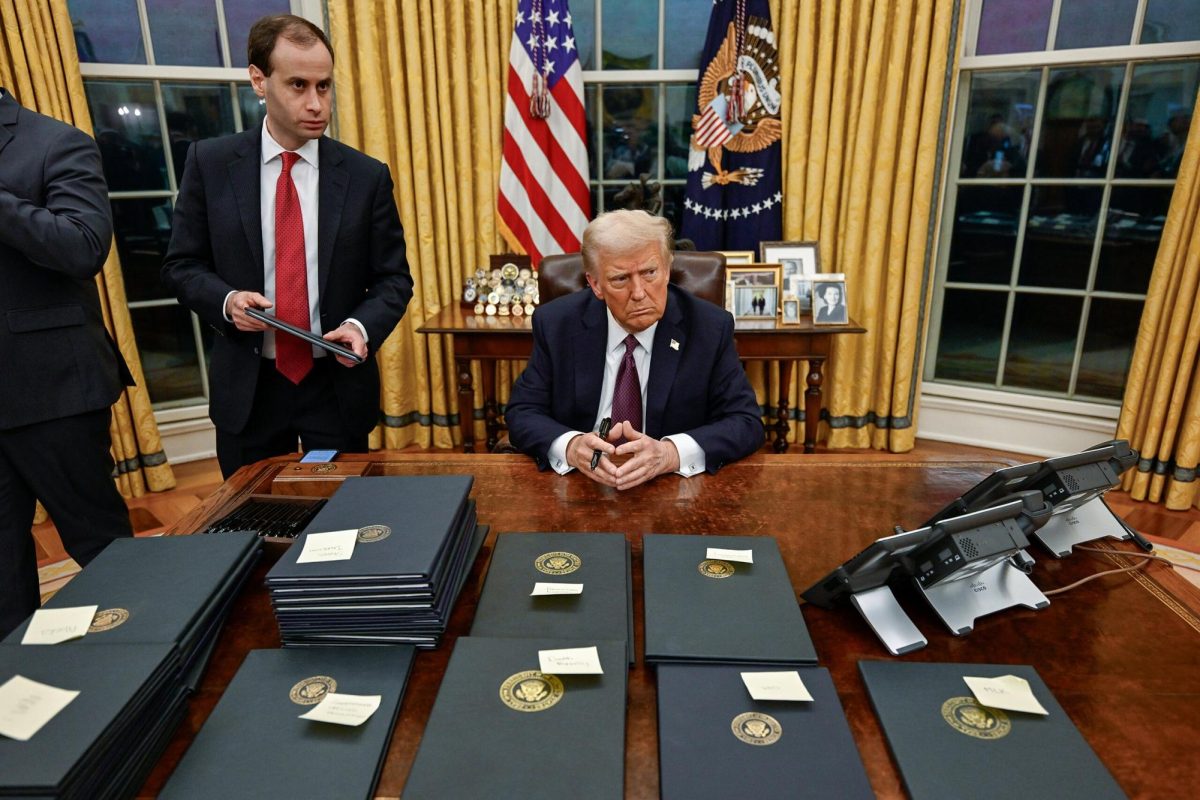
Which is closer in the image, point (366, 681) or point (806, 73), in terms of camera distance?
point (366, 681)

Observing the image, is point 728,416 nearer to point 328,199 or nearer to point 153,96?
point 328,199

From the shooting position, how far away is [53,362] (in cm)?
180

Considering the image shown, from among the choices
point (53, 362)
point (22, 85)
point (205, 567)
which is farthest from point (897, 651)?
point (22, 85)

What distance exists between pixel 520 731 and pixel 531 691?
2.3 inches

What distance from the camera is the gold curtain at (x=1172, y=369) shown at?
9.31 feet

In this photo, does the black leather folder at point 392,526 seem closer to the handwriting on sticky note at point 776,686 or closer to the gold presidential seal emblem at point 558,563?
the gold presidential seal emblem at point 558,563

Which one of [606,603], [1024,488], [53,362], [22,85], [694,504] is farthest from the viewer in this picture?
[22,85]

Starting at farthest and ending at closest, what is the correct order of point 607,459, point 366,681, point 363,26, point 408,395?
point 408,395
point 363,26
point 607,459
point 366,681

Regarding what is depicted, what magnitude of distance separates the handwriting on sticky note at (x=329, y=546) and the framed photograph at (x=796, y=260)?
2688 mm

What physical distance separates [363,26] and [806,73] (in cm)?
194

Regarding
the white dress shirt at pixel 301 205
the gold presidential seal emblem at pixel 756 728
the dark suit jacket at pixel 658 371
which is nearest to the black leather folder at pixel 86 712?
the gold presidential seal emblem at pixel 756 728

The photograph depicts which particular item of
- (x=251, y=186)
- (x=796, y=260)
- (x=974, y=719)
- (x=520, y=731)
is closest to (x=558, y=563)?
(x=520, y=731)

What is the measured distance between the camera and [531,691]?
2.77 ft

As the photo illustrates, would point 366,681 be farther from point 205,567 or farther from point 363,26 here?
point 363,26
